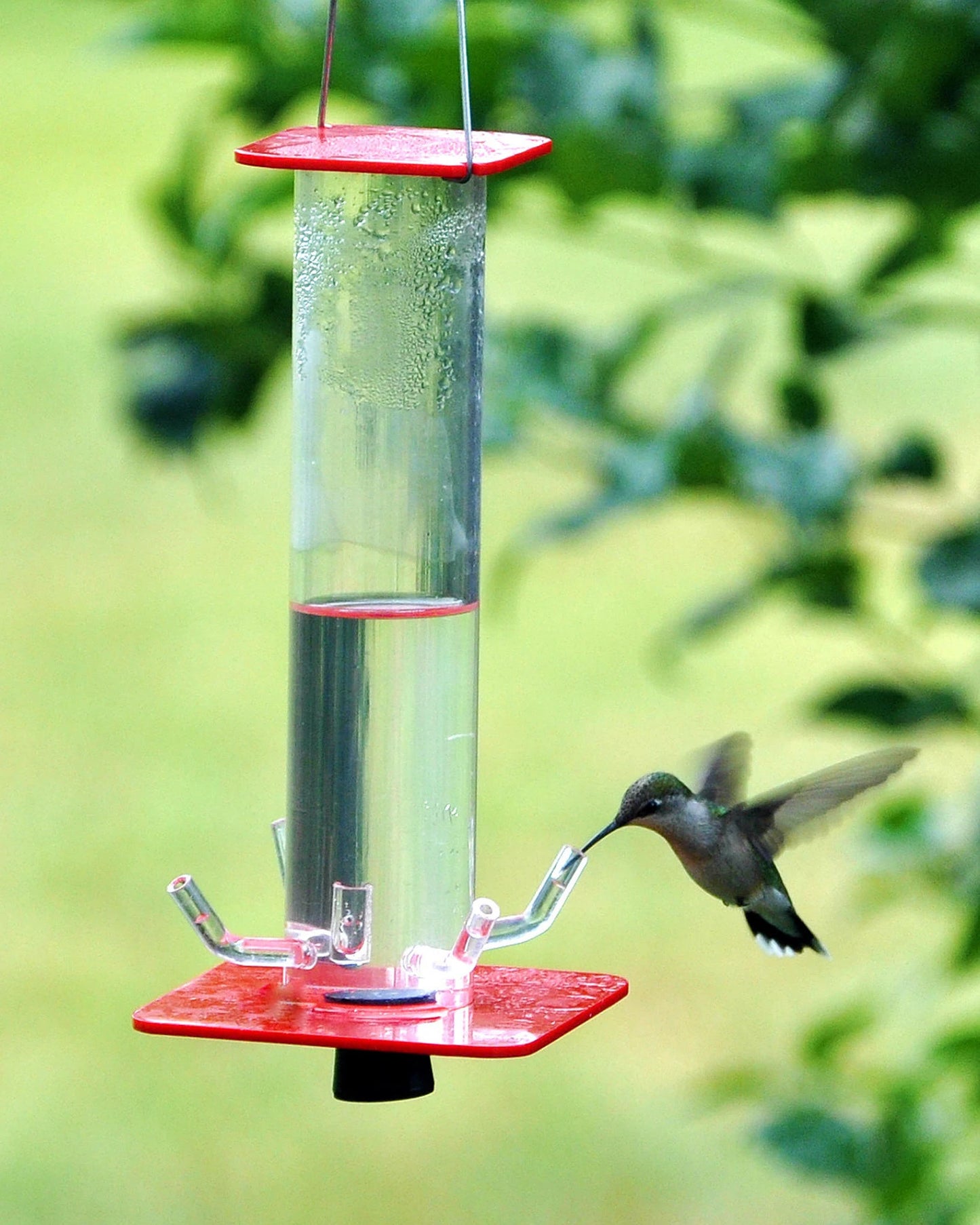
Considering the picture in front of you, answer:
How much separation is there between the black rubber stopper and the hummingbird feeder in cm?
2

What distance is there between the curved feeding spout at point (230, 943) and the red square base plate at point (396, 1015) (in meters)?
0.03

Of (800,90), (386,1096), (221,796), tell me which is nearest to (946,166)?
(800,90)

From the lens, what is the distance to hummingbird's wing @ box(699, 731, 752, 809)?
250cm

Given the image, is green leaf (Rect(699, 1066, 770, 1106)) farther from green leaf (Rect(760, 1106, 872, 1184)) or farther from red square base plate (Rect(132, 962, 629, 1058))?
red square base plate (Rect(132, 962, 629, 1058))

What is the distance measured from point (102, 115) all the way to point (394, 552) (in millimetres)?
15546

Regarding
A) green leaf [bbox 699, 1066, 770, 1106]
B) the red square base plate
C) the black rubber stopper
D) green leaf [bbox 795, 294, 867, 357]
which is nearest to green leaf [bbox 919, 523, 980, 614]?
green leaf [bbox 795, 294, 867, 357]

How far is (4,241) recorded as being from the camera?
46.3ft

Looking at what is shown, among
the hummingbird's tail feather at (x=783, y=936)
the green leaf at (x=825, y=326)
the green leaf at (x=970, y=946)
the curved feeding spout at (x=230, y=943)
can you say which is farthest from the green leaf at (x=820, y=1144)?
the curved feeding spout at (x=230, y=943)

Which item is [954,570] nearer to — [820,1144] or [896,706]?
[896,706]

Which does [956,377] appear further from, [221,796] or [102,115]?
[102,115]

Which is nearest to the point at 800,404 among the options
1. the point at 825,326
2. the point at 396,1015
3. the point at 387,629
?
the point at 825,326

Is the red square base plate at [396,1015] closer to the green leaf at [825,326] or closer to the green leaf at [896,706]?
the green leaf at [896,706]

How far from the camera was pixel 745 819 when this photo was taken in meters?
2.46

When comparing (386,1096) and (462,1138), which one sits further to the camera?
(462,1138)
